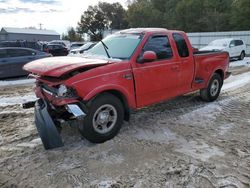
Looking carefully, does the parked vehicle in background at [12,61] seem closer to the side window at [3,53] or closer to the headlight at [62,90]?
the side window at [3,53]

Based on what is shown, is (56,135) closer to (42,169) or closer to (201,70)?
(42,169)

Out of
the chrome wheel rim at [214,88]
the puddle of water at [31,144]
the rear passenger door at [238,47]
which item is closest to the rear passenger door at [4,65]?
the puddle of water at [31,144]

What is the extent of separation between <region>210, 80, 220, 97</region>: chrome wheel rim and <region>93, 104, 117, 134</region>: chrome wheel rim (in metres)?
3.83

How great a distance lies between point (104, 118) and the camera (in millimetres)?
4965

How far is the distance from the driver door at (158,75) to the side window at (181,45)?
0.31 metres

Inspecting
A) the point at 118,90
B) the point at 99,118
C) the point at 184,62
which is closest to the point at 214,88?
the point at 184,62

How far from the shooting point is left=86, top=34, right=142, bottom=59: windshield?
18.3 feet

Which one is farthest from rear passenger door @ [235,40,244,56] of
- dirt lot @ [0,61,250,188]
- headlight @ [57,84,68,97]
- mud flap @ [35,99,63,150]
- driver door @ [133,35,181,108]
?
mud flap @ [35,99,63,150]

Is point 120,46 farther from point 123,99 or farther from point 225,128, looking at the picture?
point 225,128

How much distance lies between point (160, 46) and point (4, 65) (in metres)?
8.93

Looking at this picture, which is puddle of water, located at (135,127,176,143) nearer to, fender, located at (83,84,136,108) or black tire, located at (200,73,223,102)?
fender, located at (83,84,136,108)

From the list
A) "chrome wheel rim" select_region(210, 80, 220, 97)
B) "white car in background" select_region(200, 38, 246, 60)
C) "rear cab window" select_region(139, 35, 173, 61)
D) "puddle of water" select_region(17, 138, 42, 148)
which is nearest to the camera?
"puddle of water" select_region(17, 138, 42, 148)

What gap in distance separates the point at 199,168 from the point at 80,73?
2.35 metres

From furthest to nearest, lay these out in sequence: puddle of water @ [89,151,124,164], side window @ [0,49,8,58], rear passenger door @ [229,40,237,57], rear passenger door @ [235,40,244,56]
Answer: rear passenger door @ [235,40,244,56] → rear passenger door @ [229,40,237,57] → side window @ [0,49,8,58] → puddle of water @ [89,151,124,164]
